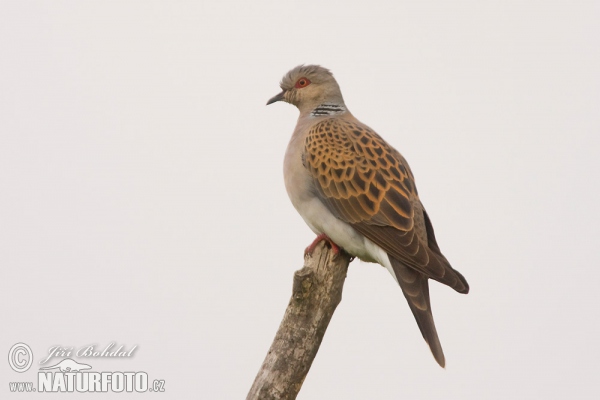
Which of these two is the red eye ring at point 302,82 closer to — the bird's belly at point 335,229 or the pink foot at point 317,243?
the bird's belly at point 335,229

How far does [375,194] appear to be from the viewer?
266 inches

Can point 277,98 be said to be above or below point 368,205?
above

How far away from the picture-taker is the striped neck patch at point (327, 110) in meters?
7.82

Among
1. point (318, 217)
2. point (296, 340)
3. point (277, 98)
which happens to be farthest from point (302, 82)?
point (296, 340)

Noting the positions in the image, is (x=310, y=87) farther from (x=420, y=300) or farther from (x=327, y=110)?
(x=420, y=300)

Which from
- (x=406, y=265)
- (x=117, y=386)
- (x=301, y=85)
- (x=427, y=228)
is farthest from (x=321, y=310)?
(x=301, y=85)

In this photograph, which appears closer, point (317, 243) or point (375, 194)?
point (375, 194)

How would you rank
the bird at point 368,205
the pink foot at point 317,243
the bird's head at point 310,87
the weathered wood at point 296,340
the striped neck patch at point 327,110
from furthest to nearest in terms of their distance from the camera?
1. the bird's head at point 310,87
2. the striped neck patch at point 327,110
3. the pink foot at point 317,243
4. the bird at point 368,205
5. the weathered wood at point 296,340

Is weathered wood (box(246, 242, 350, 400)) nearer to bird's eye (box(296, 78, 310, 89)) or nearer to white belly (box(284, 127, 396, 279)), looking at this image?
white belly (box(284, 127, 396, 279))

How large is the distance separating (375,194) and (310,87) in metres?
1.70

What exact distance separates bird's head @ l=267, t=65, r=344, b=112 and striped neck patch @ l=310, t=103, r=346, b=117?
59 mm

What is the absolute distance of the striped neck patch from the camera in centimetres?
782

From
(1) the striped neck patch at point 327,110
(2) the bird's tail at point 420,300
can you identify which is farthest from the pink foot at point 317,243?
(1) the striped neck patch at point 327,110

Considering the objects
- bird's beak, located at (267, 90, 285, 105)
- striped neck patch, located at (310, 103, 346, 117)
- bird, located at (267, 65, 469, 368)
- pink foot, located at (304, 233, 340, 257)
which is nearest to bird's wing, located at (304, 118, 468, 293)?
bird, located at (267, 65, 469, 368)
